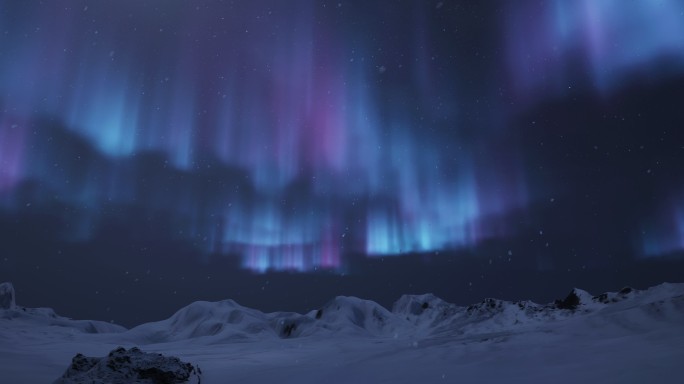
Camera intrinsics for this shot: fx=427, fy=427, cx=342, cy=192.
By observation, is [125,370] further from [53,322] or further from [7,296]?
[7,296]

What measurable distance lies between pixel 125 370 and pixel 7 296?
173m

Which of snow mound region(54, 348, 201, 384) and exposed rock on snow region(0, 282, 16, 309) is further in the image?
exposed rock on snow region(0, 282, 16, 309)

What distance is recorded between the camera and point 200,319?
108562 millimetres

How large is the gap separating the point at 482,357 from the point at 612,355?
18.9 feet

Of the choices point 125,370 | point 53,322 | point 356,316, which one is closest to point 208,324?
point 53,322

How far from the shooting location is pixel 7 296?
146 metres

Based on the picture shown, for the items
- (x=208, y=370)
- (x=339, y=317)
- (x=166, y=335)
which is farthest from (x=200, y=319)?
(x=208, y=370)

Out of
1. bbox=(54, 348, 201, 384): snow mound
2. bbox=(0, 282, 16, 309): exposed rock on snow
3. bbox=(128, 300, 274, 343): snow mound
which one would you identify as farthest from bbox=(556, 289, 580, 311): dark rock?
bbox=(0, 282, 16, 309): exposed rock on snow

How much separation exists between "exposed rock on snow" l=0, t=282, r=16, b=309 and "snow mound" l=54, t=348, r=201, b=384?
166 meters

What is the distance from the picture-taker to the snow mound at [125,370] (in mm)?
13055

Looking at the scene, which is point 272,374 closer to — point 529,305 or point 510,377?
point 510,377

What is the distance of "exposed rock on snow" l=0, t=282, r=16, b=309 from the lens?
467 ft

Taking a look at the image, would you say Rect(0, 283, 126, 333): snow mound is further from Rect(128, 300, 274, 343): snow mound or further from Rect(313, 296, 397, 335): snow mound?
Rect(313, 296, 397, 335): snow mound

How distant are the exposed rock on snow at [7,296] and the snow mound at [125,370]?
16558 centimetres
